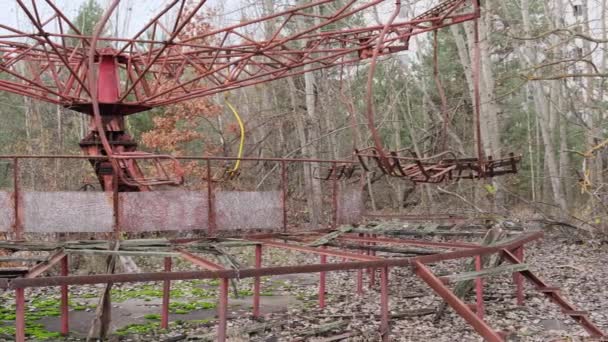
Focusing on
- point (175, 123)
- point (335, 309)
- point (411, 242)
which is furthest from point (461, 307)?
point (175, 123)

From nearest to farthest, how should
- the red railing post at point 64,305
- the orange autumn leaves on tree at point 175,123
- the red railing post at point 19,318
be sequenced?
the red railing post at point 19,318 → the red railing post at point 64,305 → the orange autumn leaves on tree at point 175,123

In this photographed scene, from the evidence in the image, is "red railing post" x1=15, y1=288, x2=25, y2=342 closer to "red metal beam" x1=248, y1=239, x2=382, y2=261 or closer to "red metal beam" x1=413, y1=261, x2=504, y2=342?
"red metal beam" x1=248, y1=239, x2=382, y2=261

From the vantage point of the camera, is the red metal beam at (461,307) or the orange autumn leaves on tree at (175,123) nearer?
the red metal beam at (461,307)

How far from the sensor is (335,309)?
40.5ft

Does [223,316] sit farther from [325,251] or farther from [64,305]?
[64,305]

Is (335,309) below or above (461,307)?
below

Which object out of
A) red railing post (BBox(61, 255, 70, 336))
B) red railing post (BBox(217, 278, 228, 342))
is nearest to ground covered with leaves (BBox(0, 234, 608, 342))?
red railing post (BBox(61, 255, 70, 336))

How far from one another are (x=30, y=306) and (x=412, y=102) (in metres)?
25.3

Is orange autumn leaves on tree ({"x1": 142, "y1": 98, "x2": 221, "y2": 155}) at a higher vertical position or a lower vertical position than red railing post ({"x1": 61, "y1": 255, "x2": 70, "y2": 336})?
higher

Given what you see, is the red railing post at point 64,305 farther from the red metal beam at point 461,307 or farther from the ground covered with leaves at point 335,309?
the red metal beam at point 461,307

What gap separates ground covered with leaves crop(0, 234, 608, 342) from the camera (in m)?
10.3

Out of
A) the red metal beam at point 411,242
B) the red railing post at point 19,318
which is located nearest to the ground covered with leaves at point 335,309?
the red metal beam at point 411,242

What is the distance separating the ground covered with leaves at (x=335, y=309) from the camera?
33.9 ft

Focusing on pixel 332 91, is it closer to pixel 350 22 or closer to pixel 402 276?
pixel 350 22
